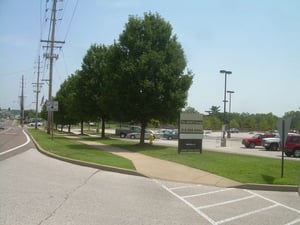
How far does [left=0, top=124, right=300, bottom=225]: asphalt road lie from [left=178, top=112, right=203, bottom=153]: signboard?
35.5 feet

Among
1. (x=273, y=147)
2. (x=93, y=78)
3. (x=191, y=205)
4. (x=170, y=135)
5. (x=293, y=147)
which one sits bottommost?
(x=191, y=205)

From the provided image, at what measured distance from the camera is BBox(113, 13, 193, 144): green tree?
3109cm

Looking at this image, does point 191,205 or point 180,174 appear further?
point 180,174

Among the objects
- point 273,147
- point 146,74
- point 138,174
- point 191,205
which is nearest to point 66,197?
point 191,205

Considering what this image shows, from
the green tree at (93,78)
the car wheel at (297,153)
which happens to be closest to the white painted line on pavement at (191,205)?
the car wheel at (297,153)

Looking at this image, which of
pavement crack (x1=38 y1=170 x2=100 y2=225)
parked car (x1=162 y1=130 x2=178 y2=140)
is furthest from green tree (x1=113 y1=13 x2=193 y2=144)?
parked car (x1=162 y1=130 x2=178 y2=140)

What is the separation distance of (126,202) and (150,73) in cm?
2120

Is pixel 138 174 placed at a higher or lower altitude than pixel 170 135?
lower

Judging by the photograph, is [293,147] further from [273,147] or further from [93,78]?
[93,78]

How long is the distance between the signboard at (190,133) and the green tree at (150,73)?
443cm

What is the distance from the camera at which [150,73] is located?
102ft

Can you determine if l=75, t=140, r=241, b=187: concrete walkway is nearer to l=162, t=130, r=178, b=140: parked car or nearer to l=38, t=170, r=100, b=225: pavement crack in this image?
l=38, t=170, r=100, b=225: pavement crack

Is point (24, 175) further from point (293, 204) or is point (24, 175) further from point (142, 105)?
point (142, 105)

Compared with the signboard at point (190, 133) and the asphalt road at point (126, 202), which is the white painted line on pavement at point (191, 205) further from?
the signboard at point (190, 133)
